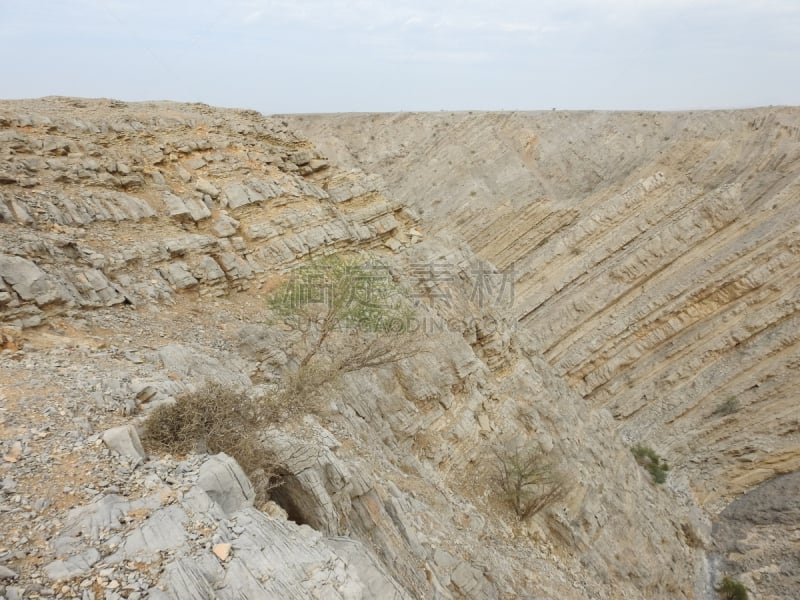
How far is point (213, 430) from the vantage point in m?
4.97

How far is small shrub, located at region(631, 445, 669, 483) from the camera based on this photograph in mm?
15055

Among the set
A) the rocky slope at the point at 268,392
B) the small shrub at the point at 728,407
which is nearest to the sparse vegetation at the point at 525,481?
the rocky slope at the point at 268,392

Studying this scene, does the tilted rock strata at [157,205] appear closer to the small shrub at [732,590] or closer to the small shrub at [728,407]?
the small shrub at [732,590]

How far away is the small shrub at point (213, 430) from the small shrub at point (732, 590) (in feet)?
39.7

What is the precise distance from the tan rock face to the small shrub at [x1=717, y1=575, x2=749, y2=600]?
3793 millimetres

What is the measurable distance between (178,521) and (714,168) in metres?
25.1

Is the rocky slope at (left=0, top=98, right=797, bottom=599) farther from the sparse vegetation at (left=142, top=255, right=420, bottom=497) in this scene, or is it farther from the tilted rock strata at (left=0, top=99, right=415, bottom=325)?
the sparse vegetation at (left=142, top=255, right=420, bottom=497)

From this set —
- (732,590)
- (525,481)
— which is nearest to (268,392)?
(525,481)

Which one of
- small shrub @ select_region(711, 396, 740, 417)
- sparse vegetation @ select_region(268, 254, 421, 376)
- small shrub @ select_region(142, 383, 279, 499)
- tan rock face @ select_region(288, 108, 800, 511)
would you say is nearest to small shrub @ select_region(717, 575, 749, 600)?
tan rock face @ select_region(288, 108, 800, 511)

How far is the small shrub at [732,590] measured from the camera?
38.9 ft

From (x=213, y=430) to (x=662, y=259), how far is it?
2015 centimetres

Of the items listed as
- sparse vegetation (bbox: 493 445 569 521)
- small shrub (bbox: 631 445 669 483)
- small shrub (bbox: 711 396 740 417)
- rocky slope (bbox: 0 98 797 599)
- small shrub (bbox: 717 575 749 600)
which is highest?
rocky slope (bbox: 0 98 797 599)

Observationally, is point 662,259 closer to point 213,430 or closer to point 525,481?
point 525,481

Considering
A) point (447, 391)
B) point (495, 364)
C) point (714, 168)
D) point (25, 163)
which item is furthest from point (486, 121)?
point (25, 163)
